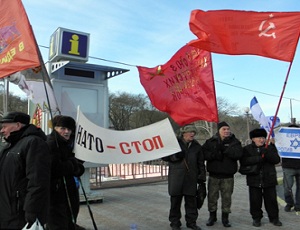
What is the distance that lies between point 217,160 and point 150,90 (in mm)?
1665

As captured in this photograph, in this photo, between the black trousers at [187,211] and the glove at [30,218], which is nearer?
the glove at [30,218]

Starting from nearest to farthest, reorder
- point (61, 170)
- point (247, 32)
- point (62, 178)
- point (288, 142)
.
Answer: point (61, 170), point (62, 178), point (247, 32), point (288, 142)

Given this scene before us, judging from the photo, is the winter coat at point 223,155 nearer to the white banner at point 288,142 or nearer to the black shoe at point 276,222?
→ the black shoe at point 276,222

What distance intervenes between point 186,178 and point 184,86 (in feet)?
5.01

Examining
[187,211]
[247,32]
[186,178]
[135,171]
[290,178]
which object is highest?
[247,32]

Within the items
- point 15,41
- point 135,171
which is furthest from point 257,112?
point 135,171

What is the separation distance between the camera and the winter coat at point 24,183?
3016mm

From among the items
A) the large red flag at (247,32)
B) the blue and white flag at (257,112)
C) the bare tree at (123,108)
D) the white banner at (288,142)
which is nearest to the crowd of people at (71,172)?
the white banner at (288,142)

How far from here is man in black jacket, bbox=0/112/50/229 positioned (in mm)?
3008

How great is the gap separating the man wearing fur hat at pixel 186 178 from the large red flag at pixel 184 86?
14.1 inches

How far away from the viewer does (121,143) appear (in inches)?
192

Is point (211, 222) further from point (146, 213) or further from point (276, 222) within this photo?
point (146, 213)

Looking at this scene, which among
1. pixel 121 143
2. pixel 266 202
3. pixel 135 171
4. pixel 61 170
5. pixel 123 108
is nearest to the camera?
pixel 61 170

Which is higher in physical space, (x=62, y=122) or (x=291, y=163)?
(x=62, y=122)
